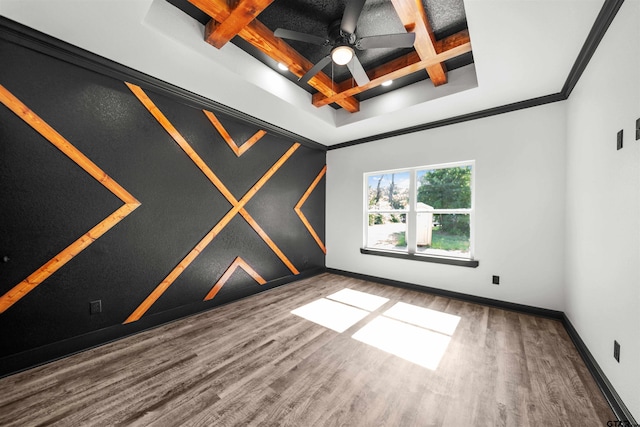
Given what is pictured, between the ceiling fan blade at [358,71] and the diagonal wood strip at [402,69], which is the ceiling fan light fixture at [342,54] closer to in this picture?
the ceiling fan blade at [358,71]

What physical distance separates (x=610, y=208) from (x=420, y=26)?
6.65 ft

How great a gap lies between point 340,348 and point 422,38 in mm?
2985

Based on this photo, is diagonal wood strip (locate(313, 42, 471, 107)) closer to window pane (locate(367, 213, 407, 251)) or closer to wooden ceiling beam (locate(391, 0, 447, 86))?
wooden ceiling beam (locate(391, 0, 447, 86))

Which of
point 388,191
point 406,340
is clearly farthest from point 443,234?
point 406,340

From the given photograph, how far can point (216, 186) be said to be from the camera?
10.9ft

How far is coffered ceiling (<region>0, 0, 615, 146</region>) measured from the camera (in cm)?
183

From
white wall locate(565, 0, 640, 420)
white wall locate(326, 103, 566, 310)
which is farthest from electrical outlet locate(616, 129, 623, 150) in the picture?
white wall locate(326, 103, 566, 310)

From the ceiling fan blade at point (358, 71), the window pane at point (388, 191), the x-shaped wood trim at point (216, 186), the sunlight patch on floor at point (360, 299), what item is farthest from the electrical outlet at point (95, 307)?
the window pane at point (388, 191)

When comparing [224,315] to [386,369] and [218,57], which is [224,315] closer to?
[386,369]

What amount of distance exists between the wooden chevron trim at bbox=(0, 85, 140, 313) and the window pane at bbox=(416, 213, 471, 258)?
3997 mm

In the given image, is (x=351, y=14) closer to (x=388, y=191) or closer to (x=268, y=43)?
(x=268, y=43)

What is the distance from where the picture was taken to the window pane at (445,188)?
3.70 meters

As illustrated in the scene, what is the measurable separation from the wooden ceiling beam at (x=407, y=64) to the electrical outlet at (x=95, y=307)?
3.43m

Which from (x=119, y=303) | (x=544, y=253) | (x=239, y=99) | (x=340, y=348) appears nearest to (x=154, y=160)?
(x=239, y=99)
